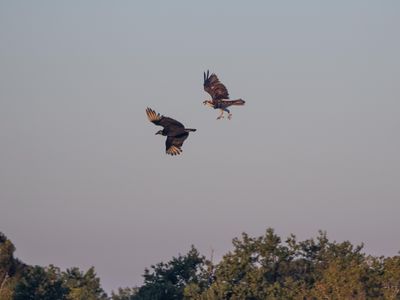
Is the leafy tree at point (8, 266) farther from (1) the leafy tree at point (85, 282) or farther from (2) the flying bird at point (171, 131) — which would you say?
(2) the flying bird at point (171, 131)

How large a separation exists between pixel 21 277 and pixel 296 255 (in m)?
15.8

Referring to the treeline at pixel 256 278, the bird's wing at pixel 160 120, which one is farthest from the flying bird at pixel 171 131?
the treeline at pixel 256 278

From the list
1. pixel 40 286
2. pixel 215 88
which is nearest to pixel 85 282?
pixel 40 286

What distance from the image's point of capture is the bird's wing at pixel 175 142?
177 ft

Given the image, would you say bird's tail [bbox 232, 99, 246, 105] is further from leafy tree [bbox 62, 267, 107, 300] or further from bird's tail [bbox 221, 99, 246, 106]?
leafy tree [bbox 62, 267, 107, 300]

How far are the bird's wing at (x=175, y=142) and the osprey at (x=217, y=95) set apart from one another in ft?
5.90

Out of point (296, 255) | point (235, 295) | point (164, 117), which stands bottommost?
point (164, 117)

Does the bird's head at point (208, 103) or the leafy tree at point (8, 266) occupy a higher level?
the leafy tree at point (8, 266)

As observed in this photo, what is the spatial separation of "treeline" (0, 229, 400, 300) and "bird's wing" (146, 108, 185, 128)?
2476 centimetres

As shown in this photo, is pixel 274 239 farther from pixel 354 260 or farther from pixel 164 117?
→ pixel 164 117

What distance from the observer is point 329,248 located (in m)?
87.6

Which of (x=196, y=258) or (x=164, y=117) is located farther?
(x=196, y=258)

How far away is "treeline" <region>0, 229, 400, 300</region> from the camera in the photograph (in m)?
79.7

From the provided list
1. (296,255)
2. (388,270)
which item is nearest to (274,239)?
(296,255)
